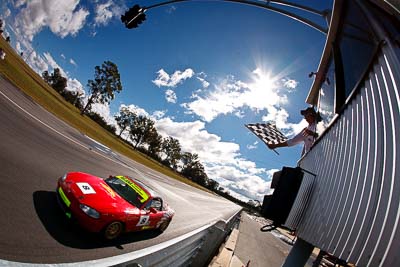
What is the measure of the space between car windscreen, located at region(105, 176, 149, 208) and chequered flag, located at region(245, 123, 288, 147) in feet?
12.1

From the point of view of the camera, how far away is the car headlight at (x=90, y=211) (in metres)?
5.27

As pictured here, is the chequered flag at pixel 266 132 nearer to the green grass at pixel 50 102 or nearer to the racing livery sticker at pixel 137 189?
the racing livery sticker at pixel 137 189

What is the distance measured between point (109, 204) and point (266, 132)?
434 cm

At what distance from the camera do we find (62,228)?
5137 mm

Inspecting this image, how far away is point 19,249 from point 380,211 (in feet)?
15.8

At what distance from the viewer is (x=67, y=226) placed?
5.34m

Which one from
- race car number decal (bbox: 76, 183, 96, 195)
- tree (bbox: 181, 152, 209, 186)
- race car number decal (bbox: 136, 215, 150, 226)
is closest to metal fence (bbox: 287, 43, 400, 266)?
race car number decal (bbox: 136, 215, 150, 226)

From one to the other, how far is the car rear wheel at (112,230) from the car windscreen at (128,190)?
34.1 inches

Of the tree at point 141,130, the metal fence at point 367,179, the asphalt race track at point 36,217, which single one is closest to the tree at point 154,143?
the tree at point 141,130

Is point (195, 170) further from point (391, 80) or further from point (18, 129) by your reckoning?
point (391, 80)

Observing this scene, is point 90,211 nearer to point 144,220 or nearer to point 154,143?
point 144,220

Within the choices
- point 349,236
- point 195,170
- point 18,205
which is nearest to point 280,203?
point 349,236

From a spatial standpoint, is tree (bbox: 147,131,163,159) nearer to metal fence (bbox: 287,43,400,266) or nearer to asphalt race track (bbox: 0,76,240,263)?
asphalt race track (bbox: 0,76,240,263)

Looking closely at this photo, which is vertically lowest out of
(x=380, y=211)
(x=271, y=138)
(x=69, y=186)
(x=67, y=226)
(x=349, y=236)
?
(x=67, y=226)
